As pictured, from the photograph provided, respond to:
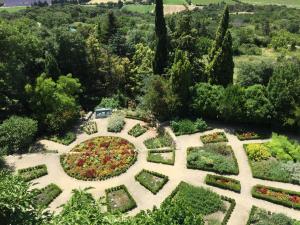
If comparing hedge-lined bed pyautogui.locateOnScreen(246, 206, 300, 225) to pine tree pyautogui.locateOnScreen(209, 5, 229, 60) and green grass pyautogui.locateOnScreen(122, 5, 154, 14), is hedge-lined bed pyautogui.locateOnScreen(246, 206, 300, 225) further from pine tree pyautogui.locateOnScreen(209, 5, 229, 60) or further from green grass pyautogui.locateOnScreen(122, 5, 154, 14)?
green grass pyautogui.locateOnScreen(122, 5, 154, 14)

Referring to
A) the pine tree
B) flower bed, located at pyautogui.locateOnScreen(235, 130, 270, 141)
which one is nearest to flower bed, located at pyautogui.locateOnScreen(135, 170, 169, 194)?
flower bed, located at pyautogui.locateOnScreen(235, 130, 270, 141)

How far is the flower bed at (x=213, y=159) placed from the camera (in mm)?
35812

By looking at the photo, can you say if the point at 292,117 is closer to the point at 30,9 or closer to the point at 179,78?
the point at 179,78

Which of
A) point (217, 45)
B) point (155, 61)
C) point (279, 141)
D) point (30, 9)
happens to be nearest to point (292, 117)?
point (279, 141)

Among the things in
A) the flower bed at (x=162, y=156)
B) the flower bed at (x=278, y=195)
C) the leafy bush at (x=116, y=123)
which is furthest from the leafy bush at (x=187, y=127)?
the flower bed at (x=278, y=195)

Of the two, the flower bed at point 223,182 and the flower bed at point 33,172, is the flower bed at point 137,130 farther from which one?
the flower bed at point 223,182

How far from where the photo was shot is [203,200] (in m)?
31.8

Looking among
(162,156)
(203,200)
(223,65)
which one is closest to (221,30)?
(223,65)

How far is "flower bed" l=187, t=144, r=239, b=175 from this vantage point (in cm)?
3581

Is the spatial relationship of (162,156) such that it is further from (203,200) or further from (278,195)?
(278,195)

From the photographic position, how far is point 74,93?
1844 inches

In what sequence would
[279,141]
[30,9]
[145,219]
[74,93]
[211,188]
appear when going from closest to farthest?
[145,219], [211,188], [279,141], [74,93], [30,9]

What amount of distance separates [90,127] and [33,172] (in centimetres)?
919

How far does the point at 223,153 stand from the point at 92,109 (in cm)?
1869
